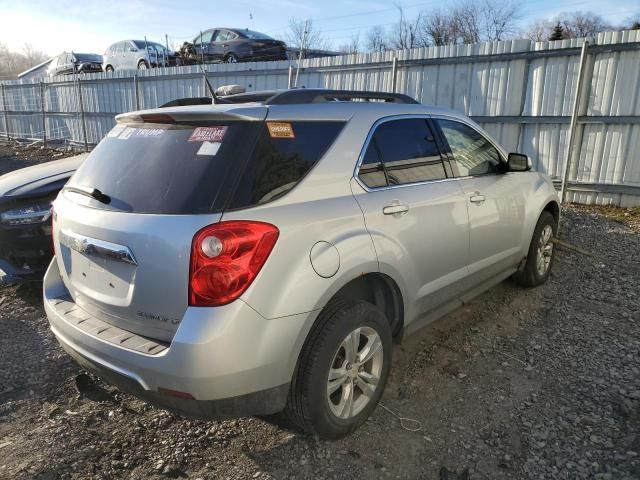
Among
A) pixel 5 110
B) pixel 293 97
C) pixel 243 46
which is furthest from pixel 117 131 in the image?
pixel 5 110

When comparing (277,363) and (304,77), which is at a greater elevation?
(304,77)

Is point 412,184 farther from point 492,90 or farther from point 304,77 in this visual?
point 304,77

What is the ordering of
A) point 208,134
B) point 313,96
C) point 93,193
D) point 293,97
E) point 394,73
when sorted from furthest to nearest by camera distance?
1. point 394,73
2. point 313,96
3. point 293,97
4. point 93,193
5. point 208,134

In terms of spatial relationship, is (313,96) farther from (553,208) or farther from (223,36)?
(223,36)

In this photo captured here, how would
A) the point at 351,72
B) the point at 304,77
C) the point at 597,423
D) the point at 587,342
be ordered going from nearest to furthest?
the point at 597,423 → the point at 587,342 → the point at 351,72 → the point at 304,77

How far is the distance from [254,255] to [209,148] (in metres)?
0.57

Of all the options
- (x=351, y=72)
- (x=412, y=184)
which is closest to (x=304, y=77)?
(x=351, y=72)

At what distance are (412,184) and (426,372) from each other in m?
1.29

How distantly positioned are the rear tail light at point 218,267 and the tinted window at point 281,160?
0.15m

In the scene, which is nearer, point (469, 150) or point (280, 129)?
point (280, 129)

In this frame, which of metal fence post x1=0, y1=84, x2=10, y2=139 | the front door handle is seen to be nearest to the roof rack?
the front door handle

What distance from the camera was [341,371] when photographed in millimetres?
2488

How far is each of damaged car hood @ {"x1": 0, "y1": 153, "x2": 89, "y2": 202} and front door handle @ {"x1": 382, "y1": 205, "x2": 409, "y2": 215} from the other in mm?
3091

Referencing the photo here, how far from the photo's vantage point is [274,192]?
222cm
